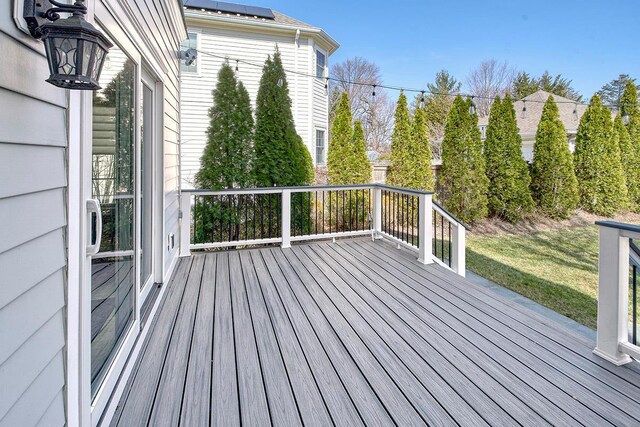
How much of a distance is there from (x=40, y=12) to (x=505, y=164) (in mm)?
9294

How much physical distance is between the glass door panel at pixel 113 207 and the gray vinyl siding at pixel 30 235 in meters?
0.44

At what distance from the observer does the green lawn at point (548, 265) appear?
4.41 m

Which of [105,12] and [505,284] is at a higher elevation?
[105,12]

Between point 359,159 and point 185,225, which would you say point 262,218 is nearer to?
point 185,225

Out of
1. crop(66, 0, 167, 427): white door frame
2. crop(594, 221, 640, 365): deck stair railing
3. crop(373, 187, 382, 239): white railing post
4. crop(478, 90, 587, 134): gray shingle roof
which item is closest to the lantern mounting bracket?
crop(66, 0, 167, 427): white door frame

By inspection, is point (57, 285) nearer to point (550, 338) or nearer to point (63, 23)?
point (63, 23)

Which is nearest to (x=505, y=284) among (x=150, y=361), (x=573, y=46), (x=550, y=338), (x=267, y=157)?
(x=550, y=338)

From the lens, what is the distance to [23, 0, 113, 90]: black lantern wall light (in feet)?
3.13

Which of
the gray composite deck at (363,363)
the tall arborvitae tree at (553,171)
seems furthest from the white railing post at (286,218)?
the tall arborvitae tree at (553,171)

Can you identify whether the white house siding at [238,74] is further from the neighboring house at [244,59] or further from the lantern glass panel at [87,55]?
the lantern glass panel at [87,55]

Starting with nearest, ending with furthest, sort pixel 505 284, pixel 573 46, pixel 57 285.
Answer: pixel 57 285 → pixel 505 284 → pixel 573 46

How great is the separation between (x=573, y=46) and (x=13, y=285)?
2303 cm

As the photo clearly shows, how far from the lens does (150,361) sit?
2172mm

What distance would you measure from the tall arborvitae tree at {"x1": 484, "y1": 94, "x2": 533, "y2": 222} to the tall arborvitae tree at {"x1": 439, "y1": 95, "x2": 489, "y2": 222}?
0.44 m
